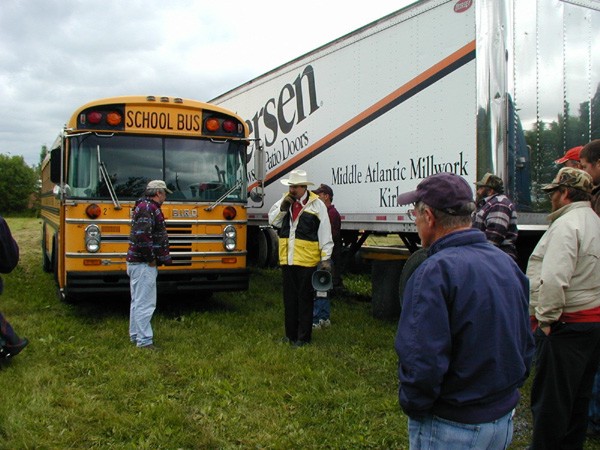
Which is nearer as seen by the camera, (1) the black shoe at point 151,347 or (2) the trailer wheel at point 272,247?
(1) the black shoe at point 151,347

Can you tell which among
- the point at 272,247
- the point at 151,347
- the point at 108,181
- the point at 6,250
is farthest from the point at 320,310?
the point at 272,247

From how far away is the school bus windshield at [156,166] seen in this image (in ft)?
24.8

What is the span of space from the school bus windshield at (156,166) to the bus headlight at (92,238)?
1.34ft

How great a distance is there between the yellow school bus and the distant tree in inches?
2949

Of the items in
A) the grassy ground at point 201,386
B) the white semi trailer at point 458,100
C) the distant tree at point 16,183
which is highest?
the distant tree at point 16,183

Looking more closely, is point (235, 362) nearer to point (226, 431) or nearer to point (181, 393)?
point (181, 393)

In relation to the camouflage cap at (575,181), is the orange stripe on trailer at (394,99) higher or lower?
higher

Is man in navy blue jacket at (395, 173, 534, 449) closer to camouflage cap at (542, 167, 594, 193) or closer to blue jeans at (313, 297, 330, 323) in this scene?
camouflage cap at (542, 167, 594, 193)

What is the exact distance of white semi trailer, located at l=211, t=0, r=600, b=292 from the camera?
6062 mm

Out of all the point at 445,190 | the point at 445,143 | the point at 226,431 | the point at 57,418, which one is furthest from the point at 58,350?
the point at 445,190

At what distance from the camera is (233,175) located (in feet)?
27.2

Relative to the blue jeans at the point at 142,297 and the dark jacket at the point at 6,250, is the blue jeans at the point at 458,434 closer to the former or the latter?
the dark jacket at the point at 6,250

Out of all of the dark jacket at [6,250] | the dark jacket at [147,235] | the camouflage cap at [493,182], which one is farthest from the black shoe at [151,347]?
the camouflage cap at [493,182]

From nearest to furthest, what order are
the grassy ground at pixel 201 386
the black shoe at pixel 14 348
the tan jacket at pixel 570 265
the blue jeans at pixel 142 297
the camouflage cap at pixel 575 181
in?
the tan jacket at pixel 570 265 < the camouflage cap at pixel 575 181 < the grassy ground at pixel 201 386 < the black shoe at pixel 14 348 < the blue jeans at pixel 142 297
